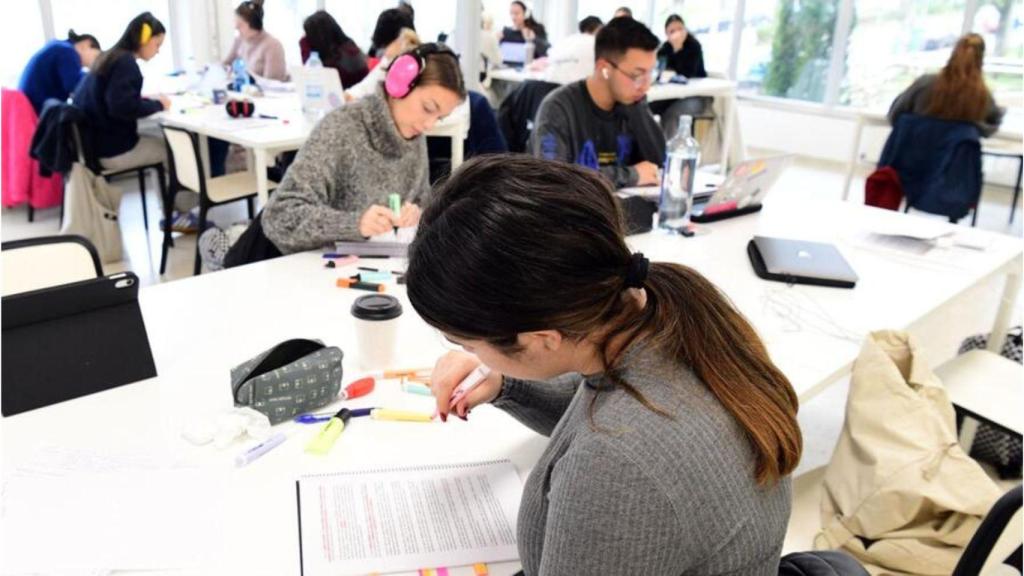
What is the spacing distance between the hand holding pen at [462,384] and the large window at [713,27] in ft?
23.0

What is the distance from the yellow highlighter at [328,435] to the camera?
1.16 metres

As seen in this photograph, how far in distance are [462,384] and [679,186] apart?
1.42 m

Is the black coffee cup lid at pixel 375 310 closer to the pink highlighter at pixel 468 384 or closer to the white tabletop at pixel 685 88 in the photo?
the pink highlighter at pixel 468 384

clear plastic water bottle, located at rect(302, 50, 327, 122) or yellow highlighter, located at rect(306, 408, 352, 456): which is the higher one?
clear plastic water bottle, located at rect(302, 50, 327, 122)

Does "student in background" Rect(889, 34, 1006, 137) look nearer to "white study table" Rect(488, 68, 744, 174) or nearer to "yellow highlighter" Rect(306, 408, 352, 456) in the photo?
"white study table" Rect(488, 68, 744, 174)

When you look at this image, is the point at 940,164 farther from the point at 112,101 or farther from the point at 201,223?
the point at 112,101

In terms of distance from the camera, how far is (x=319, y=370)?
49.6 inches

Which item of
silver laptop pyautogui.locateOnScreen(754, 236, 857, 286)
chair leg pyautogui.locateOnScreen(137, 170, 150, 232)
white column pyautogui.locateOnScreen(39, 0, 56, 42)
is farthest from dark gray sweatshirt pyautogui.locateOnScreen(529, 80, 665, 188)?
white column pyautogui.locateOnScreen(39, 0, 56, 42)

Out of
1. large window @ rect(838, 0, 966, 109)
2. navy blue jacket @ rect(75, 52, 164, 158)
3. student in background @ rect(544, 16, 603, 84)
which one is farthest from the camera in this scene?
large window @ rect(838, 0, 966, 109)

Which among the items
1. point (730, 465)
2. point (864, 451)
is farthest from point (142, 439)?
point (864, 451)

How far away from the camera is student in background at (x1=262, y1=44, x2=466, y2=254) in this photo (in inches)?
76.0

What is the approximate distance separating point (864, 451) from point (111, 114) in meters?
3.77

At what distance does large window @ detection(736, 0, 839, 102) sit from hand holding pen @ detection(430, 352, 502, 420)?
22.6ft

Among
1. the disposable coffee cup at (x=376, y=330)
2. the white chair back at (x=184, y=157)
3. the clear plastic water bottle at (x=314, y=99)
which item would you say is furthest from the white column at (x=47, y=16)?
the disposable coffee cup at (x=376, y=330)
